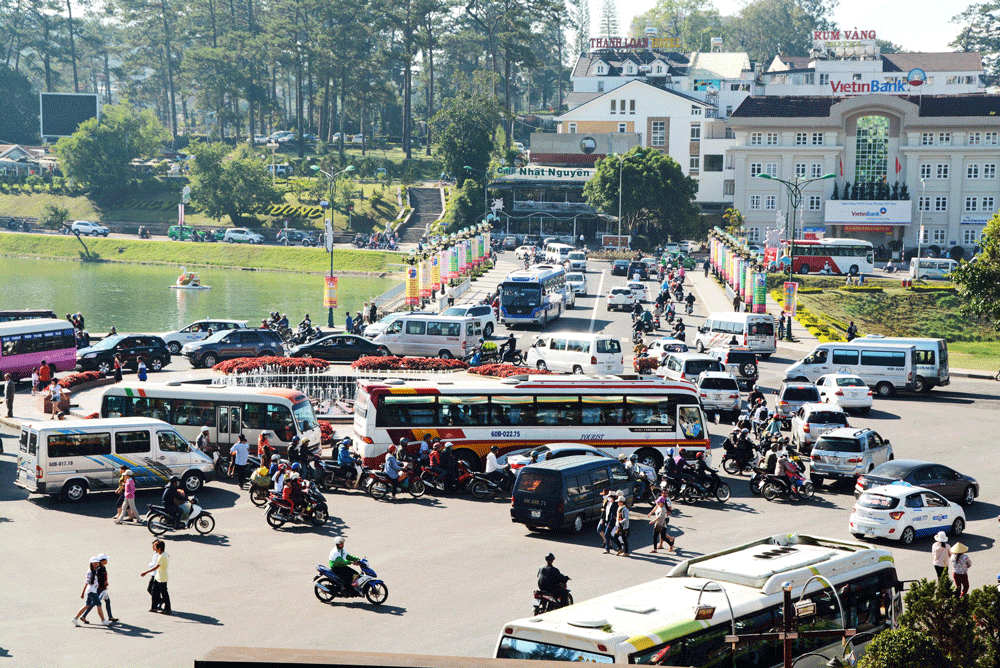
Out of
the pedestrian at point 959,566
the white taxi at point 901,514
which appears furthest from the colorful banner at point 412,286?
the pedestrian at point 959,566

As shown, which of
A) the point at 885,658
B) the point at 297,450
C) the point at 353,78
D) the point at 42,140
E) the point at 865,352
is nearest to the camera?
the point at 885,658

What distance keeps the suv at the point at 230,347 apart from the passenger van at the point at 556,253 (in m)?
39.1

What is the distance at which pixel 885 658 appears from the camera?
10.5 meters

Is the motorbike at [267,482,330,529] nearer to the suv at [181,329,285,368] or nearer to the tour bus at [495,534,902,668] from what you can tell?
the tour bus at [495,534,902,668]

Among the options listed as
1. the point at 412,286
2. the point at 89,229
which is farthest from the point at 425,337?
the point at 89,229

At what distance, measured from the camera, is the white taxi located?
23344 mm

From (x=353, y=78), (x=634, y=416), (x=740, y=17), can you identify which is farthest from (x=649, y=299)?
(x=740, y=17)

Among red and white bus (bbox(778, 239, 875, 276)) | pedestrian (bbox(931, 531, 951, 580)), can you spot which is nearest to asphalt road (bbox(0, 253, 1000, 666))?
pedestrian (bbox(931, 531, 951, 580))

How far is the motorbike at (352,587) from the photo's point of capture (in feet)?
61.7

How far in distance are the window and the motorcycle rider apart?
348 ft

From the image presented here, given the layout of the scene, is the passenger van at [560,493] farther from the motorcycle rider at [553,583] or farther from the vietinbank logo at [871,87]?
the vietinbank logo at [871,87]

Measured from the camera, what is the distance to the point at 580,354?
42625 millimetres

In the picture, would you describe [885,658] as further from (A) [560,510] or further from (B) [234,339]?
(B) [234,339]

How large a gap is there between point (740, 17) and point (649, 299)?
5460 inches
